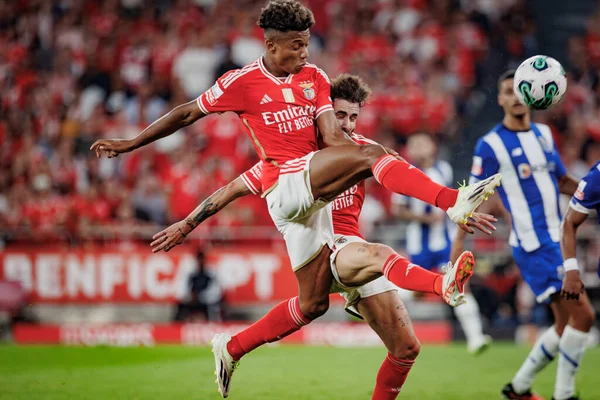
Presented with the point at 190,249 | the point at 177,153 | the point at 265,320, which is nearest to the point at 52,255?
the point at 190,249

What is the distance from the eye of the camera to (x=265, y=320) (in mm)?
6184

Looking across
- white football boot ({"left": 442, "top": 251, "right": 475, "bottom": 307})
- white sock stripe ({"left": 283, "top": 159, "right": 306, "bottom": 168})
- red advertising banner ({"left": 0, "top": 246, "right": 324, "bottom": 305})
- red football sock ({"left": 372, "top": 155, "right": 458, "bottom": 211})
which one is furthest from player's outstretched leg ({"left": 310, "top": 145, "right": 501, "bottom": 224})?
red advertising banner ({"left": 0, "top": 246, "right": 324, "bottom": 305})

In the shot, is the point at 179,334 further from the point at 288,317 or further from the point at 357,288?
the point at 357,288

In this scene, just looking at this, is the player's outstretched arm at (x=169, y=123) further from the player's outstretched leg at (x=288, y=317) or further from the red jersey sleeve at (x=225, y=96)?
the player's outstretched leg at (x=288, y=317)

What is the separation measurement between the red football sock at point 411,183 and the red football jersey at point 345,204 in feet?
3.17

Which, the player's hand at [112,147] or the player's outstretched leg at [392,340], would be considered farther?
the player's hand at [112,147]

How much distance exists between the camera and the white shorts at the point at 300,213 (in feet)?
18.0

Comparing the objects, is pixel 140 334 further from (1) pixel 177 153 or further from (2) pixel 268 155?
(2) pixel 268 155

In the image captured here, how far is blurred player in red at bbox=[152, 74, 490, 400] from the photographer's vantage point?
5.12 meters

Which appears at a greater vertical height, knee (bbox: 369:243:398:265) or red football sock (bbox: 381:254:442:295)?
knee (bbox: 369:243:398:265)

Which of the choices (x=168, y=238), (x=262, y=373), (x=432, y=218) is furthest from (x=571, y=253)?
(x=432, y=218)

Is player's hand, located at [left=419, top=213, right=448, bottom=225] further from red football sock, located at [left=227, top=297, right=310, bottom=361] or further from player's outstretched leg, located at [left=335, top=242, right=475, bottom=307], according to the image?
player's outstretched leg, located at [left=335, top=242, right=475, bottom=307]

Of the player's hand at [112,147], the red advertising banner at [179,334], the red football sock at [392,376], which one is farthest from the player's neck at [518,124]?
the red advertising banner at [179,334]

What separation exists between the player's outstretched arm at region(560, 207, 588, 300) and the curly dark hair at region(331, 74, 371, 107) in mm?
1747
